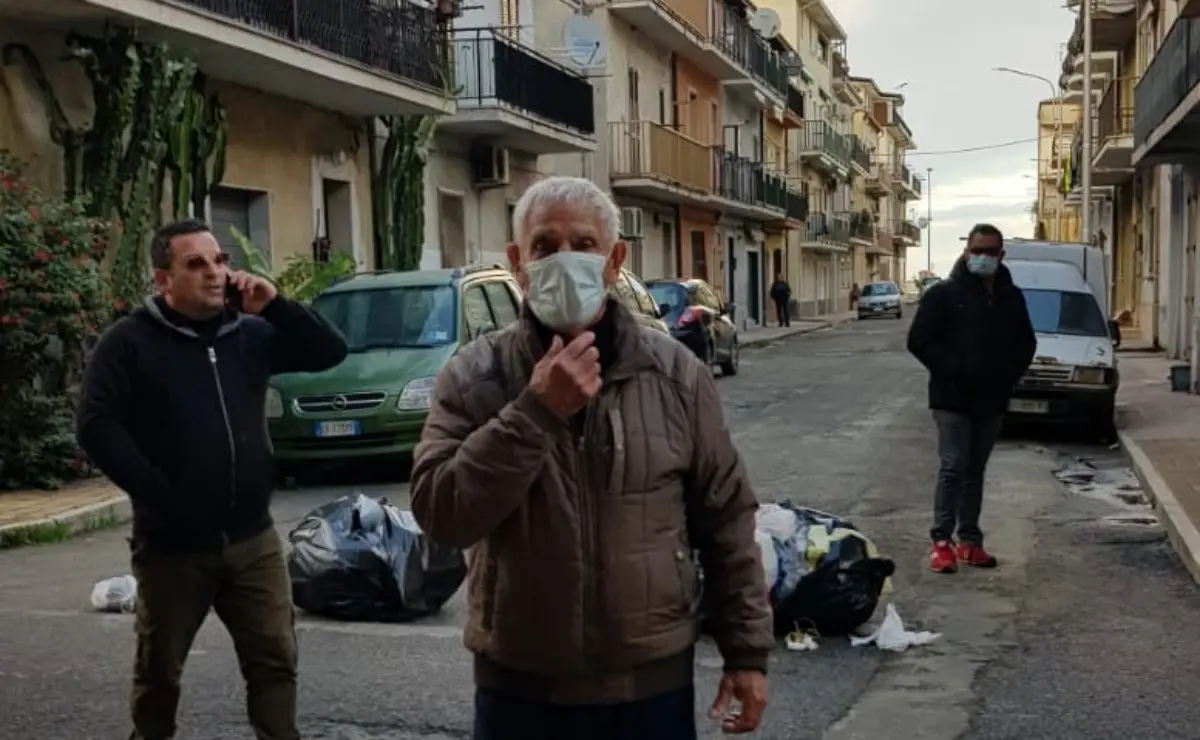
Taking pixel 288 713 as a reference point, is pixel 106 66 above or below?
above

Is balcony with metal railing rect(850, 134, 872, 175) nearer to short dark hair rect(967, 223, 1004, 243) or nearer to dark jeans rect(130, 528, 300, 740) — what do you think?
short dark hair rect(967, 223, 1004, 243)

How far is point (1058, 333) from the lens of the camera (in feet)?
47.9

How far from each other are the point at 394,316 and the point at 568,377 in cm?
1008

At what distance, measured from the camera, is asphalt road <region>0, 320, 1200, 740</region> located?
5.15 metres

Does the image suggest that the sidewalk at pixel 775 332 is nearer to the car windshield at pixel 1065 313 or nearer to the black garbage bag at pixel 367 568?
the car windshield at pixel 1065 313

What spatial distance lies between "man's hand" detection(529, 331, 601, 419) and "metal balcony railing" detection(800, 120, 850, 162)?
60.2m

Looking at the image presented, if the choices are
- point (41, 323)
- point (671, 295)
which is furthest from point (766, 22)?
point (41, 323)

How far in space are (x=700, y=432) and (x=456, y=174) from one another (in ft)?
65.9

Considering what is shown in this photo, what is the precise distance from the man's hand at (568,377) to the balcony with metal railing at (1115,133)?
28.5 m

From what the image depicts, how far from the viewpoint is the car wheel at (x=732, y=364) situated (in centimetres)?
2359

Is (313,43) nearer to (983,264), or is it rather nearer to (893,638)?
(983,264)

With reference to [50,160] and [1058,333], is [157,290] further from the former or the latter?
[1058,333]

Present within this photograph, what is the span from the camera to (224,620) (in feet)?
13.7

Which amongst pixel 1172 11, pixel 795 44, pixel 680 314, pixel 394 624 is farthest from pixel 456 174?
pixel 795 44
